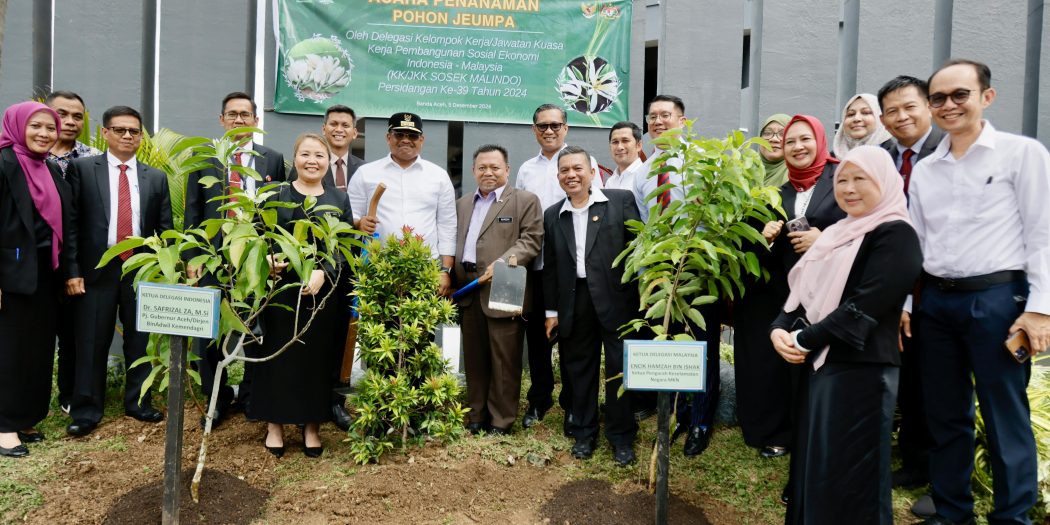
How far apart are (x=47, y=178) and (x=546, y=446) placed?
340 cm

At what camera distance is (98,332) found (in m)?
3.94

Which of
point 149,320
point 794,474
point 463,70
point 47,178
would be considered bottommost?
point 794,474

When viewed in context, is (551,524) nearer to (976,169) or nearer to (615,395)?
(615,395)

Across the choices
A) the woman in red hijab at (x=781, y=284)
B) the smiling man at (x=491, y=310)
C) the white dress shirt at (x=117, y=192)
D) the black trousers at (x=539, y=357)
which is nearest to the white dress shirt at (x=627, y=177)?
the smiling man at (x=491, y=310)

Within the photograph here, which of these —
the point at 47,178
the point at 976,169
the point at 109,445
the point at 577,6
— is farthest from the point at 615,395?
the point at 577,6

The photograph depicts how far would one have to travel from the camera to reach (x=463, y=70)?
19.8 ft

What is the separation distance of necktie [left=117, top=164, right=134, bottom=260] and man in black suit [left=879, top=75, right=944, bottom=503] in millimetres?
4515

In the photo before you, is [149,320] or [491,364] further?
[491,364]

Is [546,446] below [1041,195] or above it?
below

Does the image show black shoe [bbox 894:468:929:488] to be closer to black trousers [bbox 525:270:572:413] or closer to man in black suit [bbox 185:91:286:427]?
black trousers [bbox 525:270:572:413]

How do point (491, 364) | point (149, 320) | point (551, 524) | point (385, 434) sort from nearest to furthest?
point (149, 320), point (551, 524), point (385, 434), point (491, 364)

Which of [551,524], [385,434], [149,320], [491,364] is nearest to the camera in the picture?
[149,320]

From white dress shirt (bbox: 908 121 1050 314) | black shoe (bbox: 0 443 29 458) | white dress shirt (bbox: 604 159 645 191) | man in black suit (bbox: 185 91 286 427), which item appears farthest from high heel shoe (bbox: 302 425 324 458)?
white dress shirt (bbox: 908 121 1050 314)

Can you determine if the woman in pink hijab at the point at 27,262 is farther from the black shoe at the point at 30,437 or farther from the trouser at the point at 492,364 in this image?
the trouser at the point at 492,364
